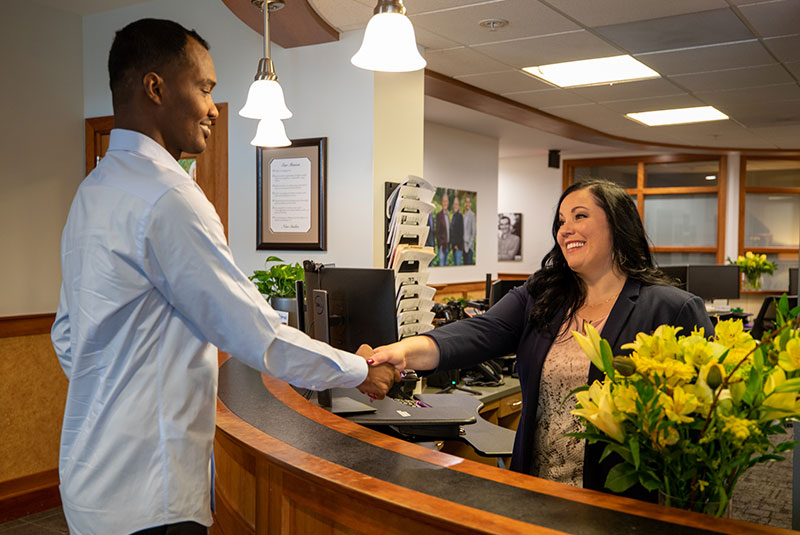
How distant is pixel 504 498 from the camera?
1.31 m

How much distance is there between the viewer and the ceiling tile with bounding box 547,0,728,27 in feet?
11.3

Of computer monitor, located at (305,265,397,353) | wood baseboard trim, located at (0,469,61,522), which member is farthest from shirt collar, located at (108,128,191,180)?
wood baseboard trim, located at (0,469,61,522)

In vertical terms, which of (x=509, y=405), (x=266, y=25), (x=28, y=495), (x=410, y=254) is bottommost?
(x=28, y=495)

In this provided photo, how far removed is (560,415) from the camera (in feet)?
6.40

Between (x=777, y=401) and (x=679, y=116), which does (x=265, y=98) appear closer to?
(x=777, y=401)

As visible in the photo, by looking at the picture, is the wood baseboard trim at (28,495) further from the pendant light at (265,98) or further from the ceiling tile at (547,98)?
the ceiling tile at (547,98)

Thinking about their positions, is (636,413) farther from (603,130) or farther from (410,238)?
(603,130)

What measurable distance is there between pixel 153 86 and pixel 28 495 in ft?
11.7

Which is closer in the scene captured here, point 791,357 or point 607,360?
point 791,357

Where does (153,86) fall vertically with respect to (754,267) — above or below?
above

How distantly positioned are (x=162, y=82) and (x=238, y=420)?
962 mm

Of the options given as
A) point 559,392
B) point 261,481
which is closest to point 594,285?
point 559,392

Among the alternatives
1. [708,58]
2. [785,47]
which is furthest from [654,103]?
[785,47]

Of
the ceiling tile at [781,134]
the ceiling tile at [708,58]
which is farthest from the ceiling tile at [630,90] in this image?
the ceiling tile at [781,134]
